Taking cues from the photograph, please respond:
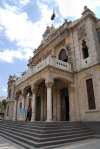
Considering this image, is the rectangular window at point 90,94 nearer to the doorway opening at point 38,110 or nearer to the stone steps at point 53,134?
the stone steps at point 53,134

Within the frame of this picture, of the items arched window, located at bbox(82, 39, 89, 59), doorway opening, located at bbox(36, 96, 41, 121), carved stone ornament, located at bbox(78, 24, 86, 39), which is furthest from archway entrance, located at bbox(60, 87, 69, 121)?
carved stone ornament, located at bbox(78, 24, 86, 39)

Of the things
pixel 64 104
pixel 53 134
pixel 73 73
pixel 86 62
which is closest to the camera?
pixel 53 134

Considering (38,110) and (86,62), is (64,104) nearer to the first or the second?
(86,62)

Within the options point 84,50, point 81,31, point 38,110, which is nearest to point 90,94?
point 84,50

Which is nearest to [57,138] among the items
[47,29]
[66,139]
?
[66,139]

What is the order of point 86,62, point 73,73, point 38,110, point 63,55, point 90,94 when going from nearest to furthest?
point 90,94, point 86,62, point 73,73, point 63,55, point 38,110

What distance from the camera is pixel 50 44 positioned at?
1563 centimetres

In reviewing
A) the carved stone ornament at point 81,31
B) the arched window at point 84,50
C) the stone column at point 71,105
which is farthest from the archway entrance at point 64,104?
the carved stone ornament at point 81,31

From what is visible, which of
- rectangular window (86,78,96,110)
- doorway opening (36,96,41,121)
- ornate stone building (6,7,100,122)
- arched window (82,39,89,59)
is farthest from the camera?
doorway opening (36,96,41,121)

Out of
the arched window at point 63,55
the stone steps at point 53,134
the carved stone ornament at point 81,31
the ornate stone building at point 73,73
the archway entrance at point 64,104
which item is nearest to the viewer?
the stone steps at point 53,134

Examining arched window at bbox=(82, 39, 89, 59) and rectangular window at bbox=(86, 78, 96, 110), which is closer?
rectangular window at bbox=(86, 78, 96, 110)

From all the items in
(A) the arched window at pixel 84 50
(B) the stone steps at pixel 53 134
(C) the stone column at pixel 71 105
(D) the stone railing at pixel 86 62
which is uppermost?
(A) the arched window at pixel 84 50

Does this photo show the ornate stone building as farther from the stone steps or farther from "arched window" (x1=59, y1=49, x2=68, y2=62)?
the stone steps

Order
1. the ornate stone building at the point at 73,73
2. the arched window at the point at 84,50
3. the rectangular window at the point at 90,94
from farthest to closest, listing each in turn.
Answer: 1. the arched window at the point at 84,50
2. the ornate stone building at the point at 73,73
3. the rectangular window at the point at 90,94
